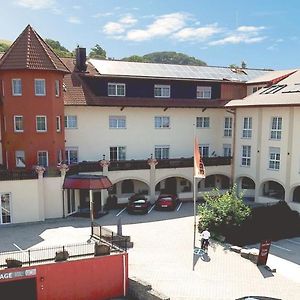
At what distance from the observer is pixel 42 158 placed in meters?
29.5

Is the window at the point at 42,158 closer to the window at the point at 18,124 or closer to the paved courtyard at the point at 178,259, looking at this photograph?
the window at the point at 18,124

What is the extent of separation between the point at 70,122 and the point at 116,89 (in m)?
5.07

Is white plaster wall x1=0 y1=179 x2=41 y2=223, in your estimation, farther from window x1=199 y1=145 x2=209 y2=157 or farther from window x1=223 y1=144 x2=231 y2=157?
window x1=223 y1=144 x2=231 y2=157

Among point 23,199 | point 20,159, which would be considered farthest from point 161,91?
point 23,199

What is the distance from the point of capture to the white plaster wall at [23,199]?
26109 mm

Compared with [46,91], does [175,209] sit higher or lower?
lower

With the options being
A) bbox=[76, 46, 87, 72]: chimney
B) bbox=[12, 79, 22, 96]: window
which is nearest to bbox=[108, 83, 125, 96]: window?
bbox=[76, 46, 87, 72]: chimney

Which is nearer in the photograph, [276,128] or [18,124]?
[18,124]

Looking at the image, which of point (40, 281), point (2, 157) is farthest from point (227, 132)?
point (40, 281)

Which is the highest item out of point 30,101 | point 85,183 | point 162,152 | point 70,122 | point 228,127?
point 30,101

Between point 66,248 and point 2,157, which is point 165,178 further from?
point 66,248

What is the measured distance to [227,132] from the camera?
37156 mm

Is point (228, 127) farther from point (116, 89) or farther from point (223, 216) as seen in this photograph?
point (223, 216)

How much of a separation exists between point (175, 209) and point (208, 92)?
12.3 meters
